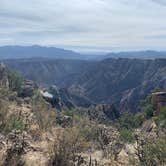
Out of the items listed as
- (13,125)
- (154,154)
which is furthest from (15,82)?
(154,154)

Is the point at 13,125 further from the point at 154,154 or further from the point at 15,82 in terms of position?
the point at 15,82

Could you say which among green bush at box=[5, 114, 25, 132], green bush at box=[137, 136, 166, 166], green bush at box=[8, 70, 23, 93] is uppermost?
green bush at box=[137, 136, 166, 166]

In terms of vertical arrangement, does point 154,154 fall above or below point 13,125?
above

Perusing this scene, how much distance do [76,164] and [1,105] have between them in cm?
801

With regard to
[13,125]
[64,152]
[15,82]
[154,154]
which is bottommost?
[15,82]

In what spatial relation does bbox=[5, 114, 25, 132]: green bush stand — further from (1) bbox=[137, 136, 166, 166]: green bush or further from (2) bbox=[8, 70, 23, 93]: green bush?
(2) bbox=[8, 70, 23, 93]: green bush

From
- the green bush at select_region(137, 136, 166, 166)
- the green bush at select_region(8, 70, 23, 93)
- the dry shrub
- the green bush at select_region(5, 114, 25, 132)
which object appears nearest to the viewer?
the green bush at select_region(137, 136, 166, 166)

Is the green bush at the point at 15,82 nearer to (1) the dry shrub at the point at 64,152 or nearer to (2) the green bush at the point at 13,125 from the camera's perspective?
(2) the green bush at the point at 13,125

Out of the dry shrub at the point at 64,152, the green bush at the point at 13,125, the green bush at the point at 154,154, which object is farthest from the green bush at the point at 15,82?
the green bush at the point at 154,154

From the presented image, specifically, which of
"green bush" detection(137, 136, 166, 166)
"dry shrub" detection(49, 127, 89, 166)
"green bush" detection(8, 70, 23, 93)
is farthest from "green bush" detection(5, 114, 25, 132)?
"green bush" detection(8, 70, 23, 93)

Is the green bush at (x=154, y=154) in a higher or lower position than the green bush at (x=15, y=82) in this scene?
higher

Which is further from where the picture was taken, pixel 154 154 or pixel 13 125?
pixel 13 125

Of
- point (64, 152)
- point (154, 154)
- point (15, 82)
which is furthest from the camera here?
point (15, 82)

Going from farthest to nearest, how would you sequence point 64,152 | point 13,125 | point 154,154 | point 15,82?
point 15,82 → point 13,125 → point 64,152 → point 154,154
